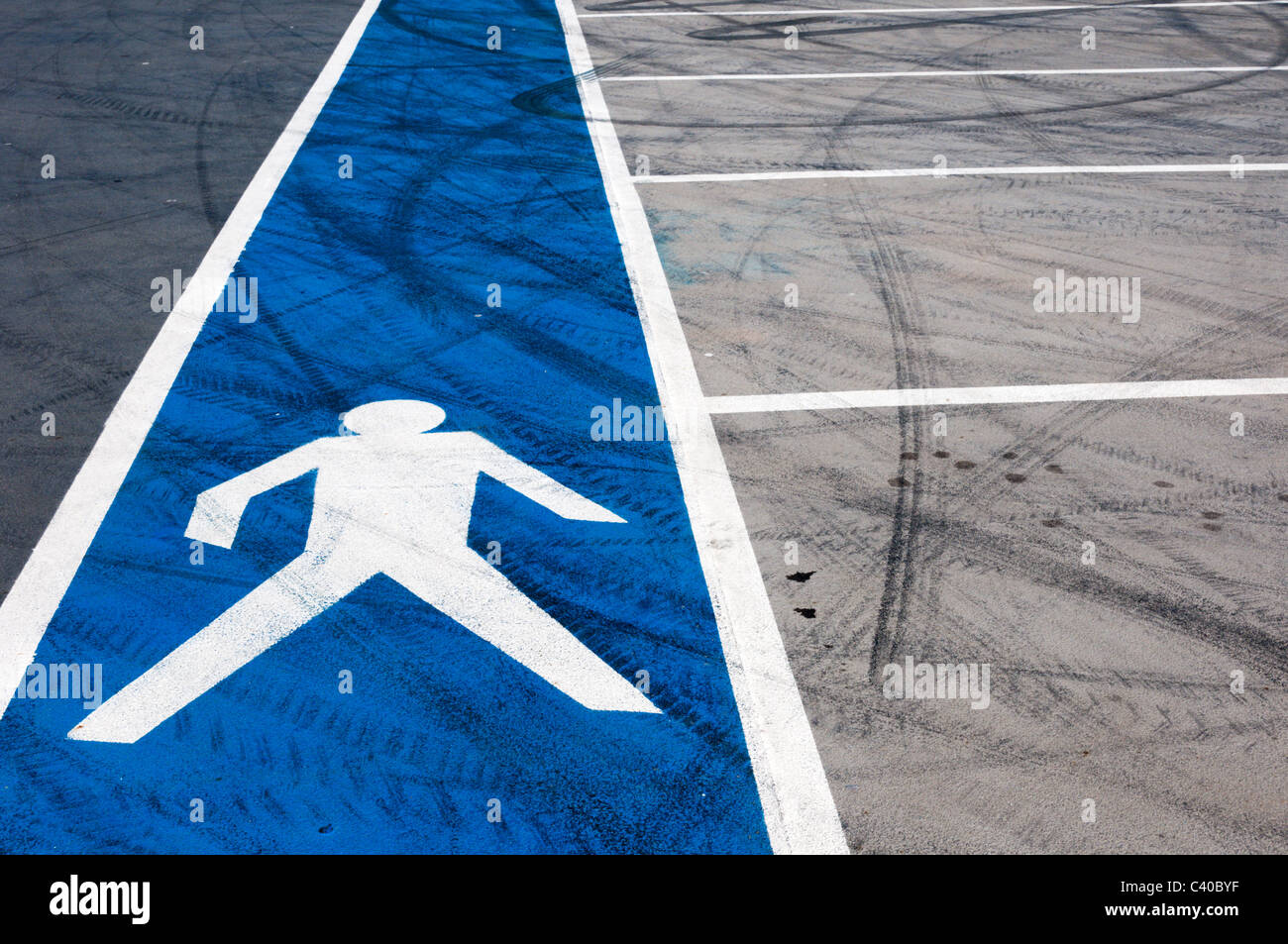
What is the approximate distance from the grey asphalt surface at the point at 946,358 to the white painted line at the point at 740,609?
0.30ft

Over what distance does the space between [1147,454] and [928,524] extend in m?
1.41

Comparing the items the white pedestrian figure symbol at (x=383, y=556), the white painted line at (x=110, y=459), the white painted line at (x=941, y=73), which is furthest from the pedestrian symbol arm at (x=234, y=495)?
the white painted line at (x=941, y=73)

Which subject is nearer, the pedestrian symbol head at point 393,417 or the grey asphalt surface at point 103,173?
the pedestrian symbol head at point 393,417

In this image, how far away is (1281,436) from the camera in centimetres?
623

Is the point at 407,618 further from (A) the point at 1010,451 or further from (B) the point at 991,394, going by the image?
(B) the point at 991,394

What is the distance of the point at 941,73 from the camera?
13.4 m

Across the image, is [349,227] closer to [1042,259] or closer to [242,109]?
[242,109]

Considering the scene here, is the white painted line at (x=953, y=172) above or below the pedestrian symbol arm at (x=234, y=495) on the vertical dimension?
above

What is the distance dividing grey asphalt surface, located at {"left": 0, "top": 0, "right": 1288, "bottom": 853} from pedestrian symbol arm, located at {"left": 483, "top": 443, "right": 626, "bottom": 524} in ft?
2.53

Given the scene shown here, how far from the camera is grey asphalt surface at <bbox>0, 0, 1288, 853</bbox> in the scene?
427 centimetres

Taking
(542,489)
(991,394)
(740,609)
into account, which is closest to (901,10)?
(991,394)

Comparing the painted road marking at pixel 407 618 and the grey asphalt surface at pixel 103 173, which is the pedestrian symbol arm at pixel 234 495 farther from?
the grey asphalt surface at pixel 103 173

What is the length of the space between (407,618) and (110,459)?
2188 millimetres

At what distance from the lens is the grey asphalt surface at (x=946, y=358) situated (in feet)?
14.0
